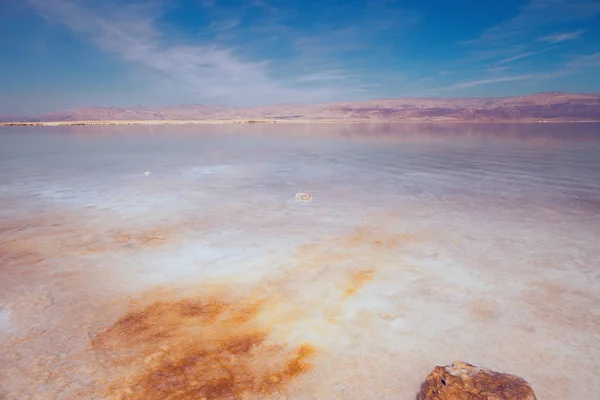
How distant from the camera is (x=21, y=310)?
128 inches

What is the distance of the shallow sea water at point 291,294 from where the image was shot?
2463mm

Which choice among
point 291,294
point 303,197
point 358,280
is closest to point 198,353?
point 291,294

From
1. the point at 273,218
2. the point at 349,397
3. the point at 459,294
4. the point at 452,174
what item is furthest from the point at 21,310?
the point at 452,174

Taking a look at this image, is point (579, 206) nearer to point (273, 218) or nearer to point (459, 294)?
point (459, 294)

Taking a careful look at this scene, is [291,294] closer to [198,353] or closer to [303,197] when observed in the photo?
[198,353]

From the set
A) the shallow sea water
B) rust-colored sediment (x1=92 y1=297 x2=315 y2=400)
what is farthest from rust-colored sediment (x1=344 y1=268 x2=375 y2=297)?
rust-colored sediment (x1=92 y1=297 x2=315 y2=400)

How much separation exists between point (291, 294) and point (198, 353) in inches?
44.1

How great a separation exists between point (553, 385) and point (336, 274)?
→ 2094 mm

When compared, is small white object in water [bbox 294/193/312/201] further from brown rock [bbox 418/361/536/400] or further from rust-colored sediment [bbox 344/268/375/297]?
brown rock [bbox 418/361/536/400]

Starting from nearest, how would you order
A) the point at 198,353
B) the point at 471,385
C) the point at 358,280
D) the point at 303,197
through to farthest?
the point at 471,385
the point at 198,353
the point at 358,280
the point at 303,197

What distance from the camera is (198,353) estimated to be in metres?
2.67

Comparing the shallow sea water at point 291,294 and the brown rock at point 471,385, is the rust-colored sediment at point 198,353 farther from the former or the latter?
the brown rock at point 471,385

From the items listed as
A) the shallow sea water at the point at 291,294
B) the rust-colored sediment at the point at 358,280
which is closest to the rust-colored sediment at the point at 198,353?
the shallow sea water at the point at 291,294

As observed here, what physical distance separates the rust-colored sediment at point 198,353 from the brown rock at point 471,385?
32.9 inches
